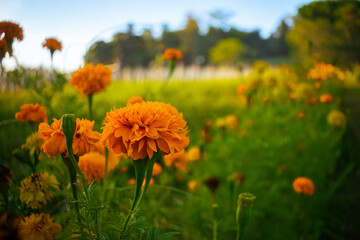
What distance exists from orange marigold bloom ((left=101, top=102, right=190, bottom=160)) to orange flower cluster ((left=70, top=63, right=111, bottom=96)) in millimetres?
478

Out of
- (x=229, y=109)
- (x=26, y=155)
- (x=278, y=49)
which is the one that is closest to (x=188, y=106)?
(x=229, y=109)

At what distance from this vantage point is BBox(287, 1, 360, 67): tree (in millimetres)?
2684

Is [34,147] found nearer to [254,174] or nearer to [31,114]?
[31,114]

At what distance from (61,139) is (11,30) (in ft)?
1.57

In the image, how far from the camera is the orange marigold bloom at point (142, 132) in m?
0.52

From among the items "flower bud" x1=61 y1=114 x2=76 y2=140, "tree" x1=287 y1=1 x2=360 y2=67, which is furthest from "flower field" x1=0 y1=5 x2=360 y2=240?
"tree" x1=287 y1=1 x2=360 y2=67

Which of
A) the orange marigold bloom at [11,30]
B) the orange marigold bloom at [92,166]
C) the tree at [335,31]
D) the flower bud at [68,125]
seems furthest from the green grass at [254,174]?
the tree at [335,31]

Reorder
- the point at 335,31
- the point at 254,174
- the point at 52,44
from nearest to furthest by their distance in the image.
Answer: the point at 52,44 < the point at 254,174 < the point at 335,31

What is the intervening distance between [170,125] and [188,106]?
3863 millimetres

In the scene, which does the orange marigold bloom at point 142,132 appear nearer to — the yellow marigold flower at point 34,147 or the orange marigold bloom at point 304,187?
the yellow marigold flower at point 34,147

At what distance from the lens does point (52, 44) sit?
1.02 metres

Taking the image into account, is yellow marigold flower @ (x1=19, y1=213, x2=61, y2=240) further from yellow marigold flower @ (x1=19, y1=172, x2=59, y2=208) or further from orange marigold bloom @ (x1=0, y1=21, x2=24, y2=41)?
orange marigold bloom @ (x1=0, y1=21, x2=24, y2=41)

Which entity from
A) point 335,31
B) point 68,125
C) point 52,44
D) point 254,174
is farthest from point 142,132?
point 335,31

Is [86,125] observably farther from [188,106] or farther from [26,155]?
[188,106]
